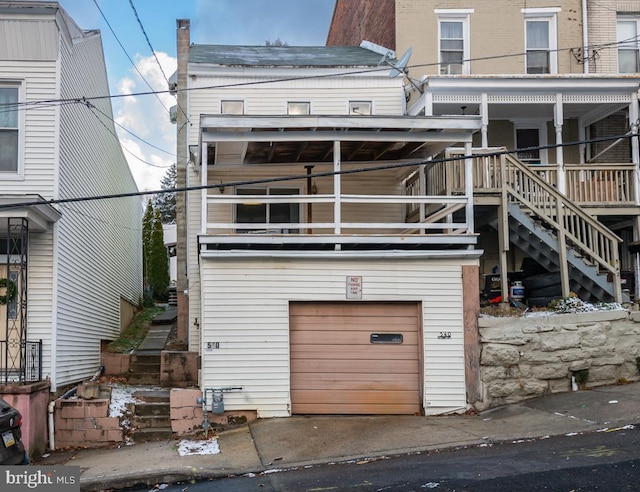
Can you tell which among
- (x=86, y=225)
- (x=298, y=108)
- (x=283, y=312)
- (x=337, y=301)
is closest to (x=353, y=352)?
(x=337, y=301)

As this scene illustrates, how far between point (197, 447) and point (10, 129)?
6563mm

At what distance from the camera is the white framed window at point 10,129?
1270 centimetres

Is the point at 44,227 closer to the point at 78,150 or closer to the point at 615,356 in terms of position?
the point at 78,150

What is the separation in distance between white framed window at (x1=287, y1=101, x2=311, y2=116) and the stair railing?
15.1 ft

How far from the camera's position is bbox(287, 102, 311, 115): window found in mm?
16672

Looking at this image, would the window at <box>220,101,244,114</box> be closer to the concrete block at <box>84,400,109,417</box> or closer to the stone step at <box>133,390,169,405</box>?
the stone step at <box>133,390,169,405</box>

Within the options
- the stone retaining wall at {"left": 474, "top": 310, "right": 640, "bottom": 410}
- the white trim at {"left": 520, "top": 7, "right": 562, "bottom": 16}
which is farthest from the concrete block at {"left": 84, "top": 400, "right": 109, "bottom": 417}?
the white trim at {"left": 520, "top": 7, "right": 562, "bottom": 16}

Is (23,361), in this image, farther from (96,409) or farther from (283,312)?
(283,312)

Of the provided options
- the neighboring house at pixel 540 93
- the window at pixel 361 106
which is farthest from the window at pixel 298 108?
the neighboring house at pixel 540 93

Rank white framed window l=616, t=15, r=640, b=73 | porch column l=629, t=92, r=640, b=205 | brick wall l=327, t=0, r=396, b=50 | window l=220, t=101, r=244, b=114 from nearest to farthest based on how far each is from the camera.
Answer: porch column l=629, t=92, r=640, b=205, window l=220, t=101, r=244, b=114, white framed window l=616, t=15, r=640, b=73, brick wall l=327, t=0, r=396, b=50

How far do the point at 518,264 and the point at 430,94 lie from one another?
5112 millimetres

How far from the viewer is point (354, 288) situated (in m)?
12.6

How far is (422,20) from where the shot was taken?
18.1 metres

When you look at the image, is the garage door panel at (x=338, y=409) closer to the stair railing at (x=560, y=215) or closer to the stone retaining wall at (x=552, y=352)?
the stone retaining wall at (x=552, y=352)
